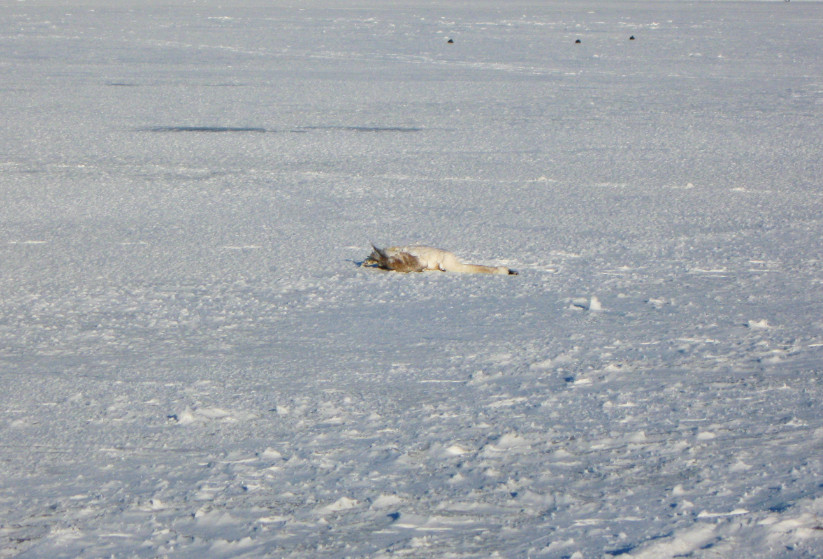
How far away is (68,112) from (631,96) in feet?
23.7

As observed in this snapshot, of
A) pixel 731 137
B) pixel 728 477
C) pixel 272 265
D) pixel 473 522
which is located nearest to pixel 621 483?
pixel 728 477

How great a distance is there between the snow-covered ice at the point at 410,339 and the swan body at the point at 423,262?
0.16 metres

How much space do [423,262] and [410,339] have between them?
1111 mm

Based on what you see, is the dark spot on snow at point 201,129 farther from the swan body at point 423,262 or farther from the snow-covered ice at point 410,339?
the swan body at point 423,262

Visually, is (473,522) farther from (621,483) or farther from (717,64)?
(717,64)

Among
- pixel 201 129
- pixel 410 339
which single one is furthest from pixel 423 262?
pixel 201 129

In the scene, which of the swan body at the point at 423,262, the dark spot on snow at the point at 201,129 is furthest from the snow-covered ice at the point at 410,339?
the swan body at the point at 423,262

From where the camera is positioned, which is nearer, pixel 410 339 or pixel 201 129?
pixel 410 339

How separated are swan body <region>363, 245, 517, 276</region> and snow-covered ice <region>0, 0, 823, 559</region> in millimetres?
161

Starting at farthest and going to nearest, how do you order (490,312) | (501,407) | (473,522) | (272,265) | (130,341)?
(272,265), (490,312), (130,341), (501,407), (473,522)

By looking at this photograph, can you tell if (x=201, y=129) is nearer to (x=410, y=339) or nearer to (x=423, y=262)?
(x=423, y=262)

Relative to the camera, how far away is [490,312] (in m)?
4.80

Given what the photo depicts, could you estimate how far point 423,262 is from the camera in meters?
5.49

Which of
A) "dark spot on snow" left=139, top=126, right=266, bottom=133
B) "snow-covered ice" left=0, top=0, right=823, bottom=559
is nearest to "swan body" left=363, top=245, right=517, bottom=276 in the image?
"snow-covered ice" left=0, top=0, right=823, bottom=559
